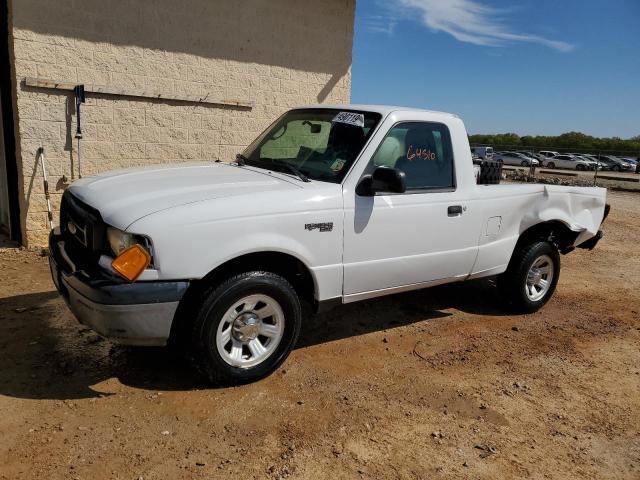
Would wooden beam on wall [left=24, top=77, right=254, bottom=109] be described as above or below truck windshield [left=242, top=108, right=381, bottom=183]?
above

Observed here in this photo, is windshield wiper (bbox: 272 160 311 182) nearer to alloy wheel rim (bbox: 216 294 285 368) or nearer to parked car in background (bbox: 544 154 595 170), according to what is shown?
alloy wheel rim (bbox: 216 294 285 368)

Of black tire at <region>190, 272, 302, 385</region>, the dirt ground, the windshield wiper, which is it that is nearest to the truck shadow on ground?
the dirt ground

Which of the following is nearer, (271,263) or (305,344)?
(271,263)

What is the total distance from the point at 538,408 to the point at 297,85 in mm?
6277

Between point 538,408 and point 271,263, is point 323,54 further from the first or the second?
point 538,408

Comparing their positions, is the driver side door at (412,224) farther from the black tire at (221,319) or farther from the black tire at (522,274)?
the black tire at (522,274)

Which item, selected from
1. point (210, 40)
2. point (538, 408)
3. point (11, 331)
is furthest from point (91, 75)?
point (538, 408)

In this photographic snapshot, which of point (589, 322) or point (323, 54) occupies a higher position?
point (323, 54)

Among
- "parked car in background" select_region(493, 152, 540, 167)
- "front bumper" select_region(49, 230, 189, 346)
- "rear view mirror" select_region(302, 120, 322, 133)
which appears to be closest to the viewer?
"front bumper" select_region(49, 230, 189, 346)

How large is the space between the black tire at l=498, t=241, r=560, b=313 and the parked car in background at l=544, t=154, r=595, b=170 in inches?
1734

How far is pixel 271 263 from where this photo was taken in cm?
370

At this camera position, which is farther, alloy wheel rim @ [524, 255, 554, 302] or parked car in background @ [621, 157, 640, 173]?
parked car in background @ [621, 157, 640, 173]

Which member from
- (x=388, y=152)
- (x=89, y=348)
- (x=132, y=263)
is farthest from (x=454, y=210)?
(x=89, y=348)

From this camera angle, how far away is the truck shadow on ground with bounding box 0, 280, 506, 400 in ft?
11.7
